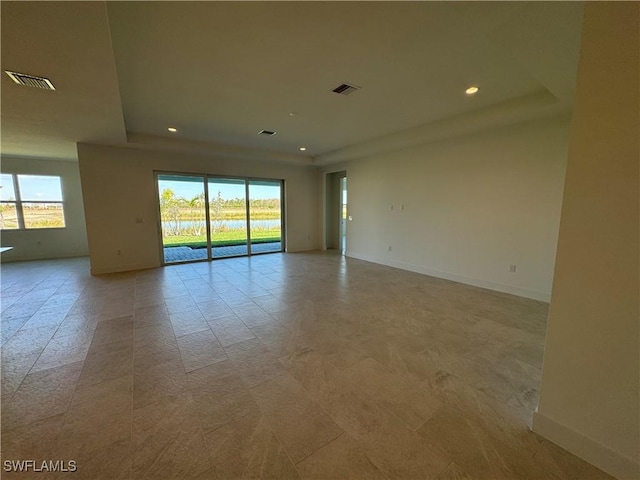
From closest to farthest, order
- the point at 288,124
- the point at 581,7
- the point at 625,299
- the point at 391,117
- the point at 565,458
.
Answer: the point at 625,299 → the point at 565,458 → the point at 581,7 → the point at 391,117 → the point at 288,124

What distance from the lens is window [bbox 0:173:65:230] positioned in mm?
6402

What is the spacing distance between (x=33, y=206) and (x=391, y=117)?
9.25m

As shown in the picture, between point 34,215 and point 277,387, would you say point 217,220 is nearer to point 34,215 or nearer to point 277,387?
point 34,215

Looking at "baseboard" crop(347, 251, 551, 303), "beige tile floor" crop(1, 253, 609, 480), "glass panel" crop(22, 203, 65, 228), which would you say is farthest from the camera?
"glass panel" crop(22, 203, 65, 228)

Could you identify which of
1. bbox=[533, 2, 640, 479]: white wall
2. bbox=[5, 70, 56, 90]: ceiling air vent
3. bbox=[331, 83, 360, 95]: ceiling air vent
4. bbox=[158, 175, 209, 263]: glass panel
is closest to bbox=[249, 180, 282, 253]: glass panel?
bbox=[158, 175, 209, 263]: glass panel

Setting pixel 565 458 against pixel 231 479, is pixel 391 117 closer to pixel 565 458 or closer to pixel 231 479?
pixel 565 458

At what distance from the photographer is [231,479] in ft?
4.24

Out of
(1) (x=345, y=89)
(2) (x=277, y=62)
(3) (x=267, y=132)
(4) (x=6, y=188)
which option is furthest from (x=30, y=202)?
(1) (x=345, y=89)

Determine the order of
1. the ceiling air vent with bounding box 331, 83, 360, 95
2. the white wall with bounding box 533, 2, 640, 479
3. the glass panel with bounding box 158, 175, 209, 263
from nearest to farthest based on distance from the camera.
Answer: the white wall with bounding box 533, 2, 640, 479, the ceiling air vent with bounding box 331, 83, 360, 95, the glass panel with bounding box 158, 175, 209, 263

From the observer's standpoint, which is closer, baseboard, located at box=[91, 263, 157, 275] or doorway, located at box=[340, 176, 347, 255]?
baseboard, located at box=[91, 263, 157, 275]

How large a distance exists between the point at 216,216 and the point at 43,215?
471cm

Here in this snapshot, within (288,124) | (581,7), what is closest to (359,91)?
(288,124)

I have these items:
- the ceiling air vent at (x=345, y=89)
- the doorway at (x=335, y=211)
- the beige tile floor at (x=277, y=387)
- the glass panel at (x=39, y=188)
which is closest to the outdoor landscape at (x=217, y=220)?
the doorway at (x=335, y=211)

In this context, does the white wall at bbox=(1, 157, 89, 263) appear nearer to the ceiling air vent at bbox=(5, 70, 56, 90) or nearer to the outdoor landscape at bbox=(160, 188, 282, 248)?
the outdoor landscape at bbox=(160, 188, 282, 248)
